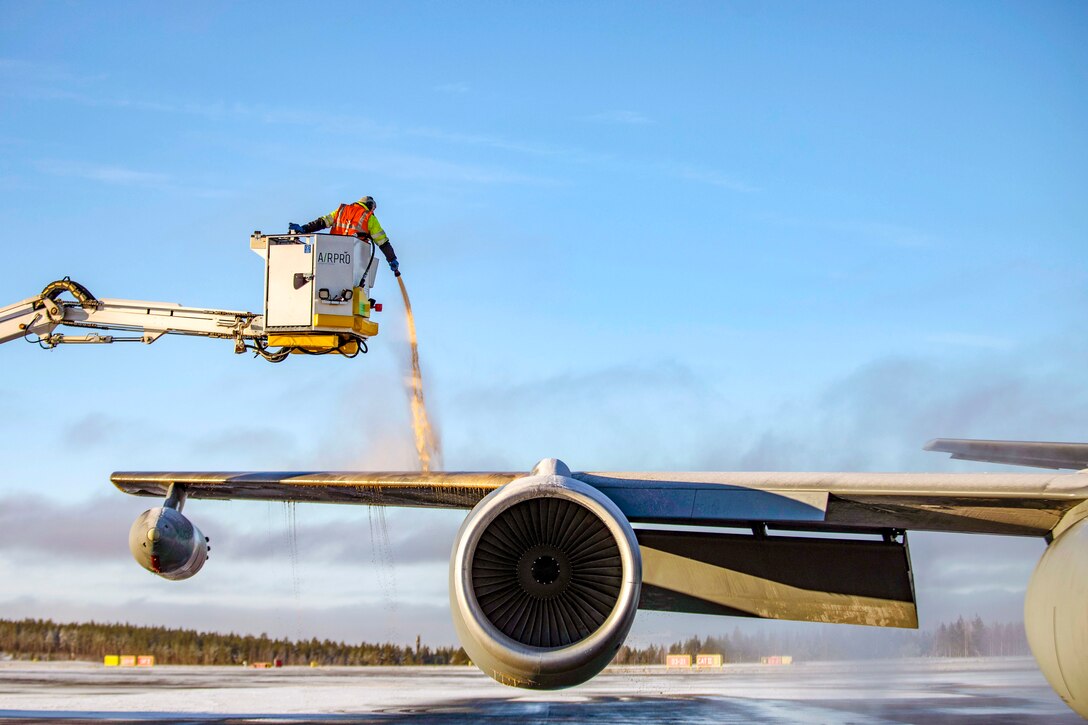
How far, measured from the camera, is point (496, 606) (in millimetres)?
7566

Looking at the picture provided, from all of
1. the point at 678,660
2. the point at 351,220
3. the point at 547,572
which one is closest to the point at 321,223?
the point at 351,220

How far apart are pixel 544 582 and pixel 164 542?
14.2 feet

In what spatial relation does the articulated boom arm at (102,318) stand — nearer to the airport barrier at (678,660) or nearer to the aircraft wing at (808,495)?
the aircraft wing at (808,495)

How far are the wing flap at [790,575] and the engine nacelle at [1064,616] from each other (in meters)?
1.46

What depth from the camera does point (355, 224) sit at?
39.5 ft

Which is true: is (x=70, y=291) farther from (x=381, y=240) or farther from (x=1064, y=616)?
(x=1064, y=616)

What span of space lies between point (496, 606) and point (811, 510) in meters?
2.56

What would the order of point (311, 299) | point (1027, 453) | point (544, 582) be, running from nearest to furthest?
point (544, 582) → point (1027, 453) → point (311, 299)

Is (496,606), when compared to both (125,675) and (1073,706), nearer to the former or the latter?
(1073,706)

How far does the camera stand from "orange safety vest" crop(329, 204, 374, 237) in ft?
39.5

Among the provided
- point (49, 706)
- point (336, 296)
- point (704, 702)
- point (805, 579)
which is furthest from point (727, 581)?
point (49, 706)

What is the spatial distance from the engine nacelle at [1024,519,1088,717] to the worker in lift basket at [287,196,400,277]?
303 inches

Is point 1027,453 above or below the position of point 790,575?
above

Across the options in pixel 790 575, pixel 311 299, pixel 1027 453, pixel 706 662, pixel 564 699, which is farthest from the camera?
pixel 706 662
